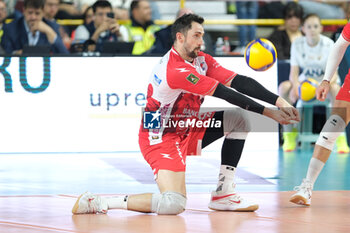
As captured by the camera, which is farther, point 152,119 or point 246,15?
point 246,15

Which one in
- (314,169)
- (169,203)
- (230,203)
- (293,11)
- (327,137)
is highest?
(293,11)

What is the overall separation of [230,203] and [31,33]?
6.27 m

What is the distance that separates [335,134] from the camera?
246 inches

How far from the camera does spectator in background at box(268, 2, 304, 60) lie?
12.3 metres

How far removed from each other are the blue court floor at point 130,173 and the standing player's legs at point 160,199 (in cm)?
125

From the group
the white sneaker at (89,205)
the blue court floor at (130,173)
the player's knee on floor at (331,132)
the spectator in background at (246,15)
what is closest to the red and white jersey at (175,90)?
the white sneaker at (89,205)

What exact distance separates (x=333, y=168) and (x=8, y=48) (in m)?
5.27

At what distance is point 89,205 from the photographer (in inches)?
224

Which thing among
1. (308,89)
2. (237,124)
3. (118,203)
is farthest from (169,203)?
(308,89)

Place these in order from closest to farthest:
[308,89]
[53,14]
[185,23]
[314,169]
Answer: [185,23] < [314,169] < [308,89] < [53,14]

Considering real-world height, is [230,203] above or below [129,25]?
below

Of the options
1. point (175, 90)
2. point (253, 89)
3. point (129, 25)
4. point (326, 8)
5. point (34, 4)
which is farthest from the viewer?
point (326, 8)

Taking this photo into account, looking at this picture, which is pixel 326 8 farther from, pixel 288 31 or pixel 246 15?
pixel 288 31

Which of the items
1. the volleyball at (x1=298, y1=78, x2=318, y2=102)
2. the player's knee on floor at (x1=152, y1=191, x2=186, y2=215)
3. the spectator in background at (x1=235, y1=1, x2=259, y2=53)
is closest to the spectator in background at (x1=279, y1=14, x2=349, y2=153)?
the volleyball at (x1=298, y1=78, x2=318, y2=102)
